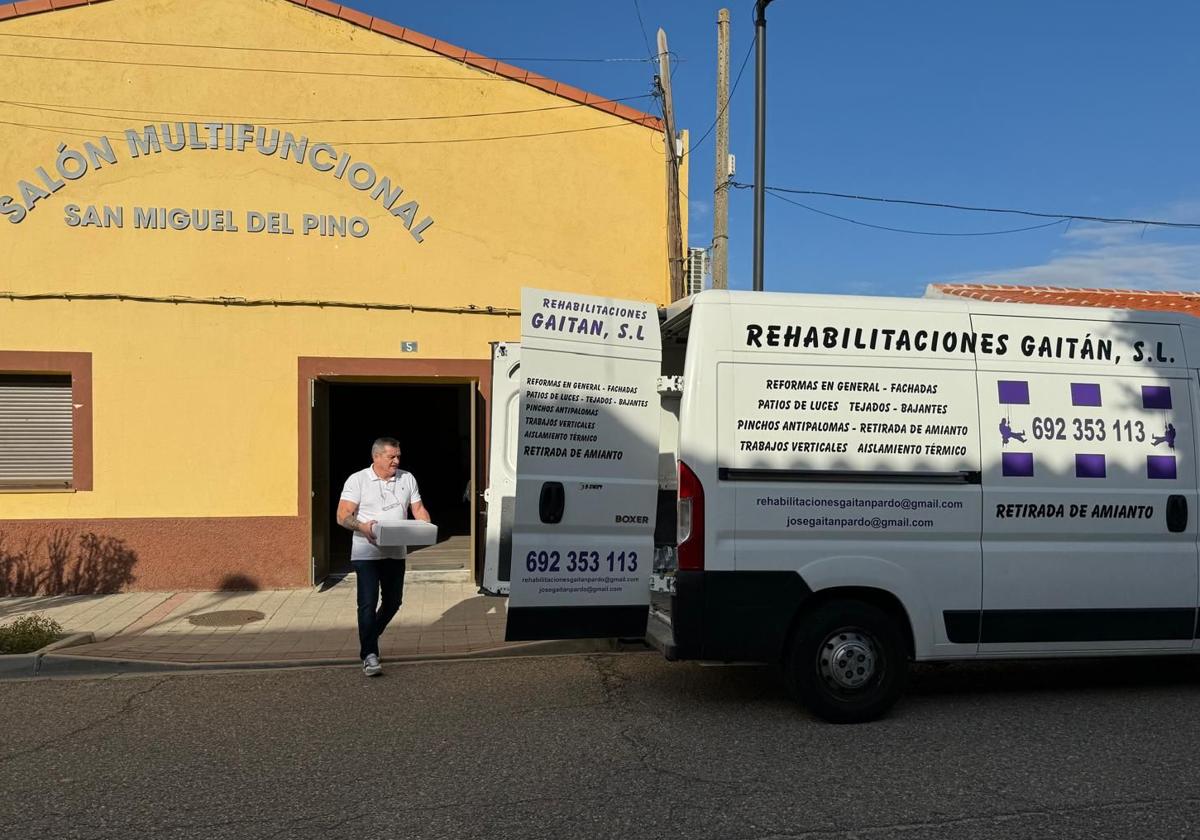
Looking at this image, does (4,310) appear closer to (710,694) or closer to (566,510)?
(566,510)

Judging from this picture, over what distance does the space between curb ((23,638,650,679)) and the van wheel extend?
1492mm

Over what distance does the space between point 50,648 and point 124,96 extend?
5.60 metres

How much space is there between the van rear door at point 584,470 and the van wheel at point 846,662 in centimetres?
91

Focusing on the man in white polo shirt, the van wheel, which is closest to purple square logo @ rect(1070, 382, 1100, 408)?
the van wheel

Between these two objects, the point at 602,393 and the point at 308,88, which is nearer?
the point at 602,393

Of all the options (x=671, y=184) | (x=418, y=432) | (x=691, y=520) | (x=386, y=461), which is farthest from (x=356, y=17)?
(x=418, y=432)

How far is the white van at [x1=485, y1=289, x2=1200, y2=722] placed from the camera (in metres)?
5.07

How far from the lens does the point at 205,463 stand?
9.50 m

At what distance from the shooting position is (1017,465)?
5328 millimetres

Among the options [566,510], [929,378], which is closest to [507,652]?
[566,510]

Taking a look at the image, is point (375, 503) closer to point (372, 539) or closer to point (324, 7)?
point (372, 539)

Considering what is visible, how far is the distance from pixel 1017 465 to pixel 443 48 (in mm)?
7457

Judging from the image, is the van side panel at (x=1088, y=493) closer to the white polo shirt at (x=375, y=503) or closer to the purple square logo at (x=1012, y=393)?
the purple square logo at (x=1012, y=393)

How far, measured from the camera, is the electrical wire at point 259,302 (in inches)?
364
